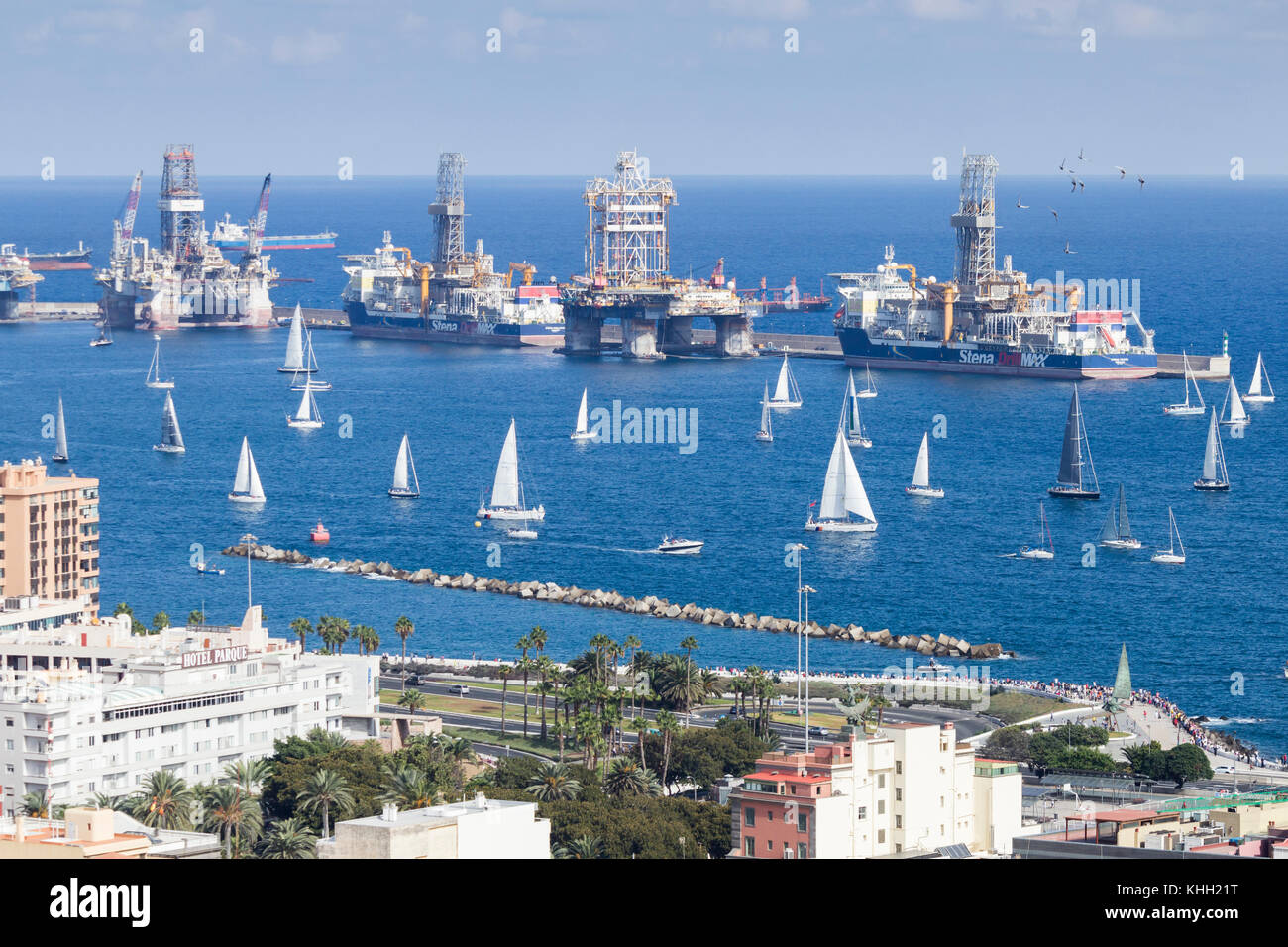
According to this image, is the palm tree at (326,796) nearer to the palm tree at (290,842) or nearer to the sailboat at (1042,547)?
the palm tree at (290,842)

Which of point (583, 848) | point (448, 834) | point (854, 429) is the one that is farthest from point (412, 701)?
point (854, 429)

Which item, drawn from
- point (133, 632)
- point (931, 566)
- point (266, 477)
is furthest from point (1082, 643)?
point (266, 477)

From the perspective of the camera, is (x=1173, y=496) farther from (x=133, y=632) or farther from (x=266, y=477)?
(x=133, y=632)

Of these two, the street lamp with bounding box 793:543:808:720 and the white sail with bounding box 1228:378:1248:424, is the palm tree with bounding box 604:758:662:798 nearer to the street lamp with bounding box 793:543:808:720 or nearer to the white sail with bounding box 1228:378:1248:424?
the street lamp with bounding box 793:543:808:720

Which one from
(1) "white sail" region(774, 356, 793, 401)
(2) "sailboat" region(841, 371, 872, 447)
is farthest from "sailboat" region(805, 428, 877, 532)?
(1) "white sail" region(774, 356, 793, 401)

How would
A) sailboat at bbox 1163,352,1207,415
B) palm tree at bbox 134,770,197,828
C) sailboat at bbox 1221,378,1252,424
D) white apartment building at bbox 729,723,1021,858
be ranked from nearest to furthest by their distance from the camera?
white apartment building at bbox 729,723,1021,858 → palm tree at bbox 134,770,197,828 → sailboat at bbox 1221,378,1252,424 → sailboat at bbox 1163,352,1207,415

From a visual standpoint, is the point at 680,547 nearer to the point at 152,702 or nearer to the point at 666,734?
the point at 666,734
